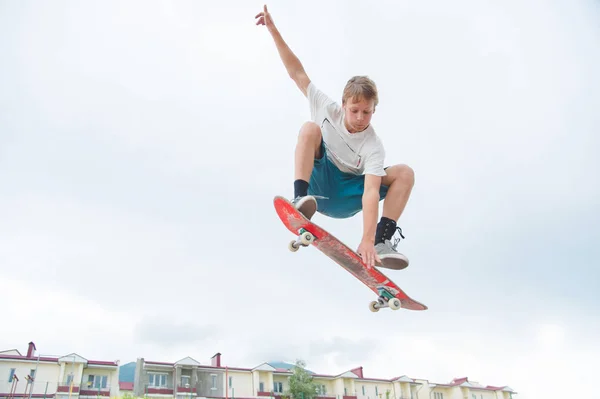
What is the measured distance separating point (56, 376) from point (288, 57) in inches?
1554

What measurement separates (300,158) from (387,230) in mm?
1282

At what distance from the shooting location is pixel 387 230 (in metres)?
6.22

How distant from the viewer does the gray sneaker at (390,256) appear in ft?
19.7

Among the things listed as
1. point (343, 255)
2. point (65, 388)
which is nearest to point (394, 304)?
point (343, 255)

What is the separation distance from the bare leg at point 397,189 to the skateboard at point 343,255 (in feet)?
2.07

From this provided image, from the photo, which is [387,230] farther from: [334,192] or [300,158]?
[300,158]

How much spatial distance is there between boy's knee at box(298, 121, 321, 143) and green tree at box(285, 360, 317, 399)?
42574mm

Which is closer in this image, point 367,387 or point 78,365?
point 78,365

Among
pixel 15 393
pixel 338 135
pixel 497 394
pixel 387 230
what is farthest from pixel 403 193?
pixel 497 394

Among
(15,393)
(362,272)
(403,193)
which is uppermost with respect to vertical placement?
(15,393)

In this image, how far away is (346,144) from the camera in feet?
19.9

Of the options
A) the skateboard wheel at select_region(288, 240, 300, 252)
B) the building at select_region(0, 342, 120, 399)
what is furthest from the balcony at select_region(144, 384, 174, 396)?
the skateboard wheel at select_region(288, 240, 300, 252)

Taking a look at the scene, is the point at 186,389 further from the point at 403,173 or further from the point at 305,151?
the point at 305,151

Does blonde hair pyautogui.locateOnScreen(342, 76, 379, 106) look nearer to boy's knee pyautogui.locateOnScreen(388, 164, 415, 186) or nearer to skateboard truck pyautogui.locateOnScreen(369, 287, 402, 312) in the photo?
boy's knee pyautogui.locateOnScreen(388, 164, 415, 186)
